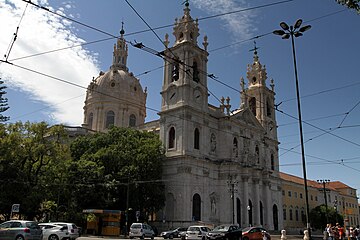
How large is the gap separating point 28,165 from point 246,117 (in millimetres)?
32502

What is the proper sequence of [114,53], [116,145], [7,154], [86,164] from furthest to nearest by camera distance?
[114,53] < [116,145] < [86,164] < [7,154]

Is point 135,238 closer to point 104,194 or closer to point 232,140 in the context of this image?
point 104,194

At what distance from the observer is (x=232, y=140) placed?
172ft

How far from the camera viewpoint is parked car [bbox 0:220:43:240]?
20359mm

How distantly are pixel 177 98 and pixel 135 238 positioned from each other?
21.4m

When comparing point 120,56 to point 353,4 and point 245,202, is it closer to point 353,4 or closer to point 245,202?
point 245,202

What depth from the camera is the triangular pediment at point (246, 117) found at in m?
55.2

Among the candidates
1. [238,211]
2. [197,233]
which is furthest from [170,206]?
[197,233]

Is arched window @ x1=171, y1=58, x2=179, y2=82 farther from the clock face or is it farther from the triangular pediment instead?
the triangular pediment

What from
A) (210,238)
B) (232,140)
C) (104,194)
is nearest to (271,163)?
(232,140)

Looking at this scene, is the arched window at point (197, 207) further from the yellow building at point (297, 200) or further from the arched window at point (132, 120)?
the arched window at point (132, 120)

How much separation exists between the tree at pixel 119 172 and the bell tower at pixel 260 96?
2314cm

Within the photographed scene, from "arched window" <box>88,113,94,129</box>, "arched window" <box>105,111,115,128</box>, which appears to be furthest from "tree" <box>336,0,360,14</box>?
"arched window" <box>88,113,94,129</box>

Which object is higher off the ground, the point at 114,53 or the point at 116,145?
the point at 114,53
